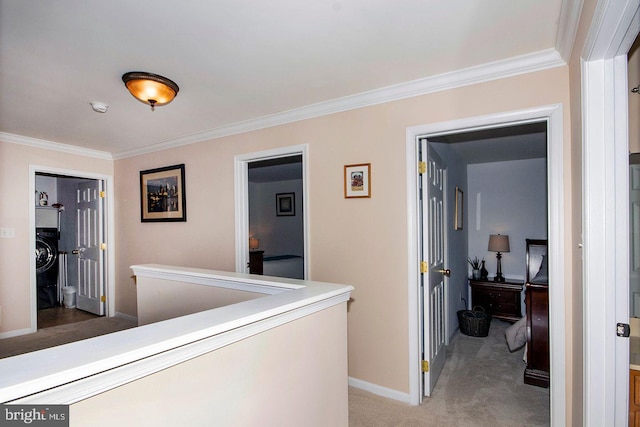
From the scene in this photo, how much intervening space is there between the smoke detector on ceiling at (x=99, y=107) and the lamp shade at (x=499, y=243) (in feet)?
16.0

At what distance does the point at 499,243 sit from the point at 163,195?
14.9ft

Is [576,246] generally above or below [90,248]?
above

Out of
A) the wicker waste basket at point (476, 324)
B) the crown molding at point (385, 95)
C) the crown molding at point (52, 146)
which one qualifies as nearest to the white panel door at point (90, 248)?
the crown molding at point (52, 146)

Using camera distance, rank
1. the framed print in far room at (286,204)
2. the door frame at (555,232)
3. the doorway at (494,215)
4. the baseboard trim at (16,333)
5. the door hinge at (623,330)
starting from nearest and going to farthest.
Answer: the door hinge at (623,330), the door frame at (555,232), the baseboard trim at (16,333), the doorway at (494,215), the framed print in far room at (286,204)

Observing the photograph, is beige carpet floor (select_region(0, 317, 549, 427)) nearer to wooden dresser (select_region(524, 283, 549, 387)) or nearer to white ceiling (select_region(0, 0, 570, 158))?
wooden dresser (select_region(524, 283, 549, 387))

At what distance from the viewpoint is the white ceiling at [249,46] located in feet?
5.25

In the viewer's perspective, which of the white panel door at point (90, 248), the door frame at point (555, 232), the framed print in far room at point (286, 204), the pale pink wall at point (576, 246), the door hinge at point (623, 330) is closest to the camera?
the door hinge at point (623, 330)

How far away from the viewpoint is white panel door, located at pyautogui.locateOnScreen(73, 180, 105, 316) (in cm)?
474

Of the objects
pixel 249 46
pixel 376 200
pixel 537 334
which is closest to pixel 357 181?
pixel 376 200

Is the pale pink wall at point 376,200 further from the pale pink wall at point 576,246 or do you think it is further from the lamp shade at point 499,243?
the lamp shade at point 499,243

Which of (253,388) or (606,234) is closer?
(253,388)

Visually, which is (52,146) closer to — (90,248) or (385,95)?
(90,248)

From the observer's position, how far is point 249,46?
1.93 m

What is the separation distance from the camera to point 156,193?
4.24 metres
